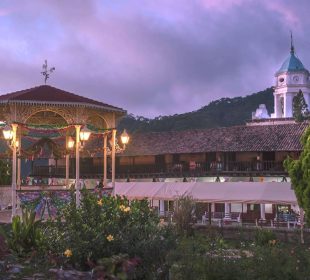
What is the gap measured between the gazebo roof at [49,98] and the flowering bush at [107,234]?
9409mm

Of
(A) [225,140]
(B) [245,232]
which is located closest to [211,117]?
(A) [225,140]

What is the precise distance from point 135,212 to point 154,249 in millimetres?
653

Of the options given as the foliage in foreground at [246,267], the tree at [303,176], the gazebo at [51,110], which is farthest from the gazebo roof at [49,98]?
the foliage in foreground at [246,267]

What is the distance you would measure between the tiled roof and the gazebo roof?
15.5 metres

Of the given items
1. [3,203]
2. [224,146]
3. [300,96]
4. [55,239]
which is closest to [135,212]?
[55,239]

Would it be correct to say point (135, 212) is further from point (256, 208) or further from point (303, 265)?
point (256, 208)

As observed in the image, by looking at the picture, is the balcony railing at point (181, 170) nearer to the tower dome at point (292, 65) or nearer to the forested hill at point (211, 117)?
the forested hill at point (211, 117)

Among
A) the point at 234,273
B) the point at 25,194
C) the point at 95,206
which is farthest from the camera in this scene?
the point at 25,194

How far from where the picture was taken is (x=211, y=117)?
3073 inches

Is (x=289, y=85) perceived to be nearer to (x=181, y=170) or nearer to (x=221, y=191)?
(x=181, y=170)

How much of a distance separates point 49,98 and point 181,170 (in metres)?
17.9

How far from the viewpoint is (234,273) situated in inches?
272

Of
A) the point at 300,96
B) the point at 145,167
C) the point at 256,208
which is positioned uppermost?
the point at 300,96

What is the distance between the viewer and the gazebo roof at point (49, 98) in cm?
1666
